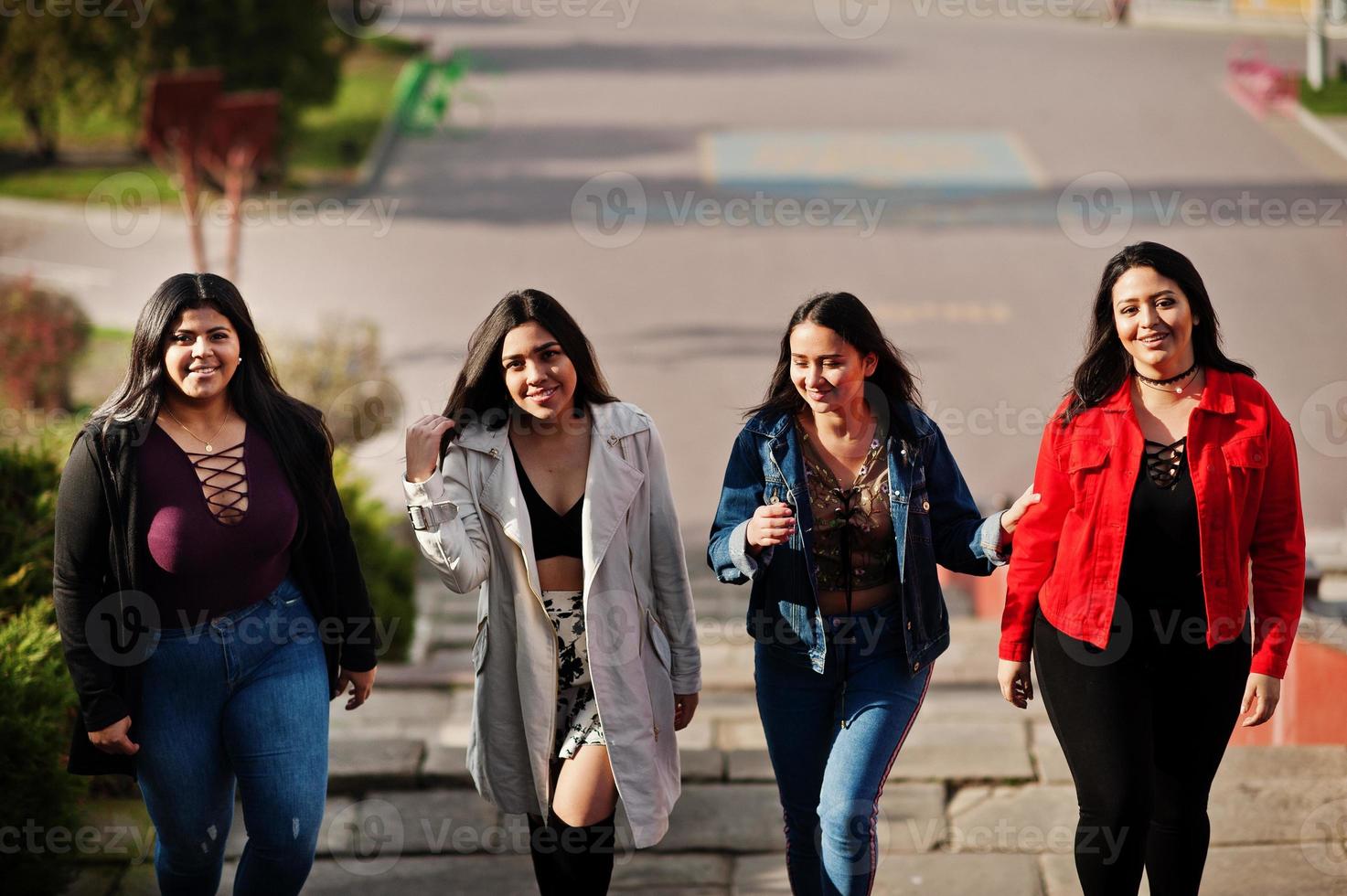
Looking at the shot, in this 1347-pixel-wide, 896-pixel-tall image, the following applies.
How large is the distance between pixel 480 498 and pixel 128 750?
950 mm

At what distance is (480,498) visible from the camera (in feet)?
11.3

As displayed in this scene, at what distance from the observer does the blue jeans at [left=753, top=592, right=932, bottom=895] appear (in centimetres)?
330

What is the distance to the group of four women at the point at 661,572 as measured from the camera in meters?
3.22

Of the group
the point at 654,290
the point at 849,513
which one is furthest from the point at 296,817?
the point at 654,290

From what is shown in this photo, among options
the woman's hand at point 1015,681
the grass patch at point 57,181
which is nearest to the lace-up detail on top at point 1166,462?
the woman's hand at point 1015,681

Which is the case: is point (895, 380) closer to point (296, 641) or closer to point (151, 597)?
point (296, 641)

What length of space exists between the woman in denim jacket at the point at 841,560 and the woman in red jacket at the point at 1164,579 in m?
0.24
